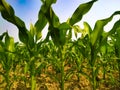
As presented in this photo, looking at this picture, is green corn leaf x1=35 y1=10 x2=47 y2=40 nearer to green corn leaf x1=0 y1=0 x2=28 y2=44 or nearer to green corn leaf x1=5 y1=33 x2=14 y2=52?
green corn leaf x1=0 y1=0 x2=28 y2=44

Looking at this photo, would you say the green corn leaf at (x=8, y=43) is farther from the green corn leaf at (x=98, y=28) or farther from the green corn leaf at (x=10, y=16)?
the green corn leaf at (x=98, y=28)

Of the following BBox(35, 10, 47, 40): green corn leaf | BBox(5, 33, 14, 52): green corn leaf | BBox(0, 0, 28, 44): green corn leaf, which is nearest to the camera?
BBox(0, 0, 28, 44): green corn leaf

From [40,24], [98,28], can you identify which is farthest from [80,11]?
[40,24]

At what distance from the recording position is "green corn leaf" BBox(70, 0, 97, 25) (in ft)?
8.51

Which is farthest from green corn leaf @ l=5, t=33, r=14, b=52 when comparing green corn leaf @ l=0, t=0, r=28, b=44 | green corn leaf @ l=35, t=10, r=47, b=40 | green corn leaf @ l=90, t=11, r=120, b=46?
green corn leaf @ l=90, t=11, r=120, b=46

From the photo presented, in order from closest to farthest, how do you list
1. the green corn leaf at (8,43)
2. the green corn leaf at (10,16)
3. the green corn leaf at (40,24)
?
the green corn leaf at (10,16) < the green corn leaf at (40,24) < the green corn leaf at (8,43)

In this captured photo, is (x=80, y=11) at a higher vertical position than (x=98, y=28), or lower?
higher

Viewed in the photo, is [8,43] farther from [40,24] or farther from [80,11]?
[80,11]

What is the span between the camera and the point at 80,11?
2629 mm

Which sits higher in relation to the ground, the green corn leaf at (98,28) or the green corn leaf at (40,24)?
the green corn leaf at (40,24)

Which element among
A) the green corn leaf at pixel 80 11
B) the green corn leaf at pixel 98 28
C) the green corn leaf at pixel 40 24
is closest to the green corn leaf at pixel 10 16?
the green corn leaf at pixel 40 24

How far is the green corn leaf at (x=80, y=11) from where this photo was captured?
2.59 meters

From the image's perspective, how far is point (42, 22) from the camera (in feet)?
9.17

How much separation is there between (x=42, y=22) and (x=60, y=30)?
0.27m
